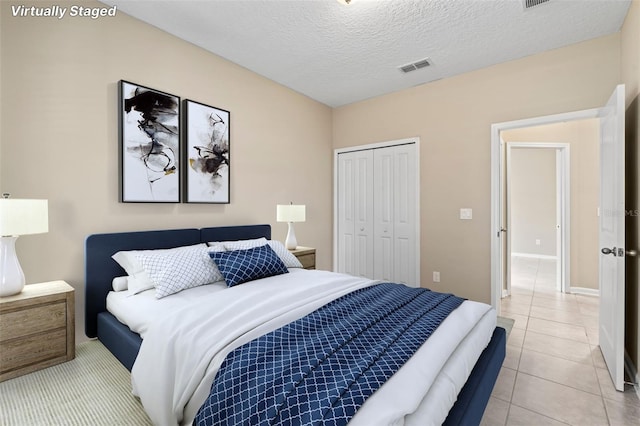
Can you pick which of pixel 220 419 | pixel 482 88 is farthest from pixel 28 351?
pixel 482 88

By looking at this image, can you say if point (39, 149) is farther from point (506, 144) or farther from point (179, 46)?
point (506, 144)

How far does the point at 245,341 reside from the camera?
1464 mm

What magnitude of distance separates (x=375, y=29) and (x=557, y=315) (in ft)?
11.9

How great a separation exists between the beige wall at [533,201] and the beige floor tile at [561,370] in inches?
201

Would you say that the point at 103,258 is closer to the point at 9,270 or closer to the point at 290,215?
the point at 9,270

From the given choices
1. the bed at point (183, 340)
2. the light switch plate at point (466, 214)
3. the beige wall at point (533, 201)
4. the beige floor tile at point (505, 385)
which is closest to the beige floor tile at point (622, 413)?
the beige floor tile at point (505, 385)

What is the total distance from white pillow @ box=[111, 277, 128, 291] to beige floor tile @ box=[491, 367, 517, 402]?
2805 mm

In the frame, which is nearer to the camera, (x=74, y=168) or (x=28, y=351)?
(x=28, y=351)

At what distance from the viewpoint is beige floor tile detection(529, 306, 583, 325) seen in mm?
3275

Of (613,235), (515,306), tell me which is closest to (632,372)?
(613,235)

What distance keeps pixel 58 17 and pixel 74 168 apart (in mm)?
1122

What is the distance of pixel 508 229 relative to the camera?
14.9 ft

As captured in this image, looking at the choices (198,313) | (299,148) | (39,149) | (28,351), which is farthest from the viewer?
(299,148)

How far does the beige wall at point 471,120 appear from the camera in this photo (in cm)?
289
